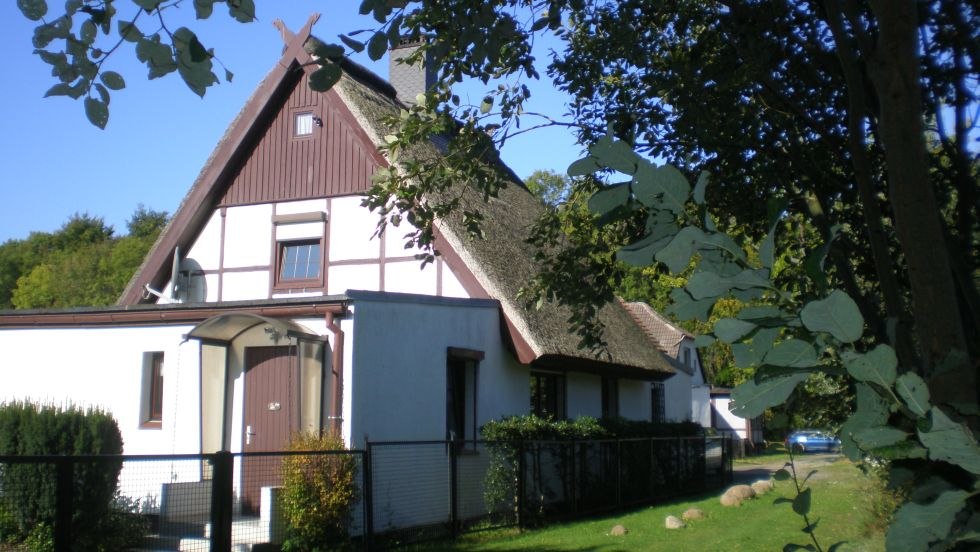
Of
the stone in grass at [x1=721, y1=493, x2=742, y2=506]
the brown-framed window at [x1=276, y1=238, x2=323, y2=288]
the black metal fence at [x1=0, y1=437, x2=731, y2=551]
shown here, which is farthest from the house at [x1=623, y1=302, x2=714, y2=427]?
the brown-framed window at [x1=276, y1=238, x2=323, y2=288]

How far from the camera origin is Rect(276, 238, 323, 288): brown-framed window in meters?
17.6

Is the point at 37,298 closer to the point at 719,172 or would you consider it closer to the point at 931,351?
the point at 719,172

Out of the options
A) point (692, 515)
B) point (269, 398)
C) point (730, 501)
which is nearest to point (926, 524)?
point (269, 398)

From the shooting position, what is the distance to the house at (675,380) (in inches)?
1135

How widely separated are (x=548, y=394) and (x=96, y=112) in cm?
1649

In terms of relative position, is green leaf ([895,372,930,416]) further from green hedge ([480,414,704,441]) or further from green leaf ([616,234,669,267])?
green hedge ([480,414,704,441])

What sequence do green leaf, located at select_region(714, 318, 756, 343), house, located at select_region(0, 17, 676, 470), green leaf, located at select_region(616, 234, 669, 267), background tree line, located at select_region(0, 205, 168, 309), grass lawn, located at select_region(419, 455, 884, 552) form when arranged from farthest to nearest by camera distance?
background tree line, located at select_region(0, 205, 168, 309)
house, located at select_region(0, 17, 676, 470)
grass lawn, located at select_region(419, 455, 884, 552)
green leaf, located at select_region(616, 234, 669, 267)
green leaf, located at select_region(714, 318, 756, 343)

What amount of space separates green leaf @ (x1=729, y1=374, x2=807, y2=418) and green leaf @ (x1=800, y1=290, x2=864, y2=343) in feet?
0.29

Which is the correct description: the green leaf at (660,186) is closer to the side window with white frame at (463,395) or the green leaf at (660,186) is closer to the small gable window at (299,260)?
the side window with white frame at (463,395)

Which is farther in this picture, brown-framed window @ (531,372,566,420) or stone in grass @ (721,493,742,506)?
brown-framed window @ (531,372,566,420)

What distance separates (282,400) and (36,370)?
4.53 metres

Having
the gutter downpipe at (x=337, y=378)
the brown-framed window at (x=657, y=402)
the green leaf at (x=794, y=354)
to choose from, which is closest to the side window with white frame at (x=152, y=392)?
the gutter downpipe at (x=337, y=378)

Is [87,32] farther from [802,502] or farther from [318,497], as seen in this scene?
[318,497]

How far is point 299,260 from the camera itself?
1784 cm
